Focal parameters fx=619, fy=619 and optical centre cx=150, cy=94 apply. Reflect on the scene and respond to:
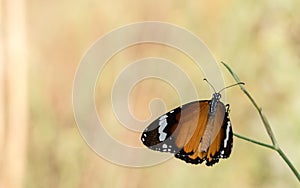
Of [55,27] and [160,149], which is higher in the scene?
[55,27]

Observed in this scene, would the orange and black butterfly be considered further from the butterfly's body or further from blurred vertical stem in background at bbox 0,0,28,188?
blurred vertical stem in background at bbox 0,0,28,188

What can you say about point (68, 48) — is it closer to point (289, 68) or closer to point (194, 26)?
point (194, 26)

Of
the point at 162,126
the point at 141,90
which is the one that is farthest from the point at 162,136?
the point at 141,90

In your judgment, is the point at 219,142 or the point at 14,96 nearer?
the point at 219,142

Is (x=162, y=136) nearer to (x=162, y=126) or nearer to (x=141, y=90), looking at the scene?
(x=162, y=126)

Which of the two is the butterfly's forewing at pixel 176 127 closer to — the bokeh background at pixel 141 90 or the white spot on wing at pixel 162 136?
the white spot on wing at pixel 162 136

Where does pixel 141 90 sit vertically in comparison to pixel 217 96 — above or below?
above

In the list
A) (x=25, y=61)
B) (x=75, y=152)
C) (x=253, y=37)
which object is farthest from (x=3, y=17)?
(x=253, y=37)
